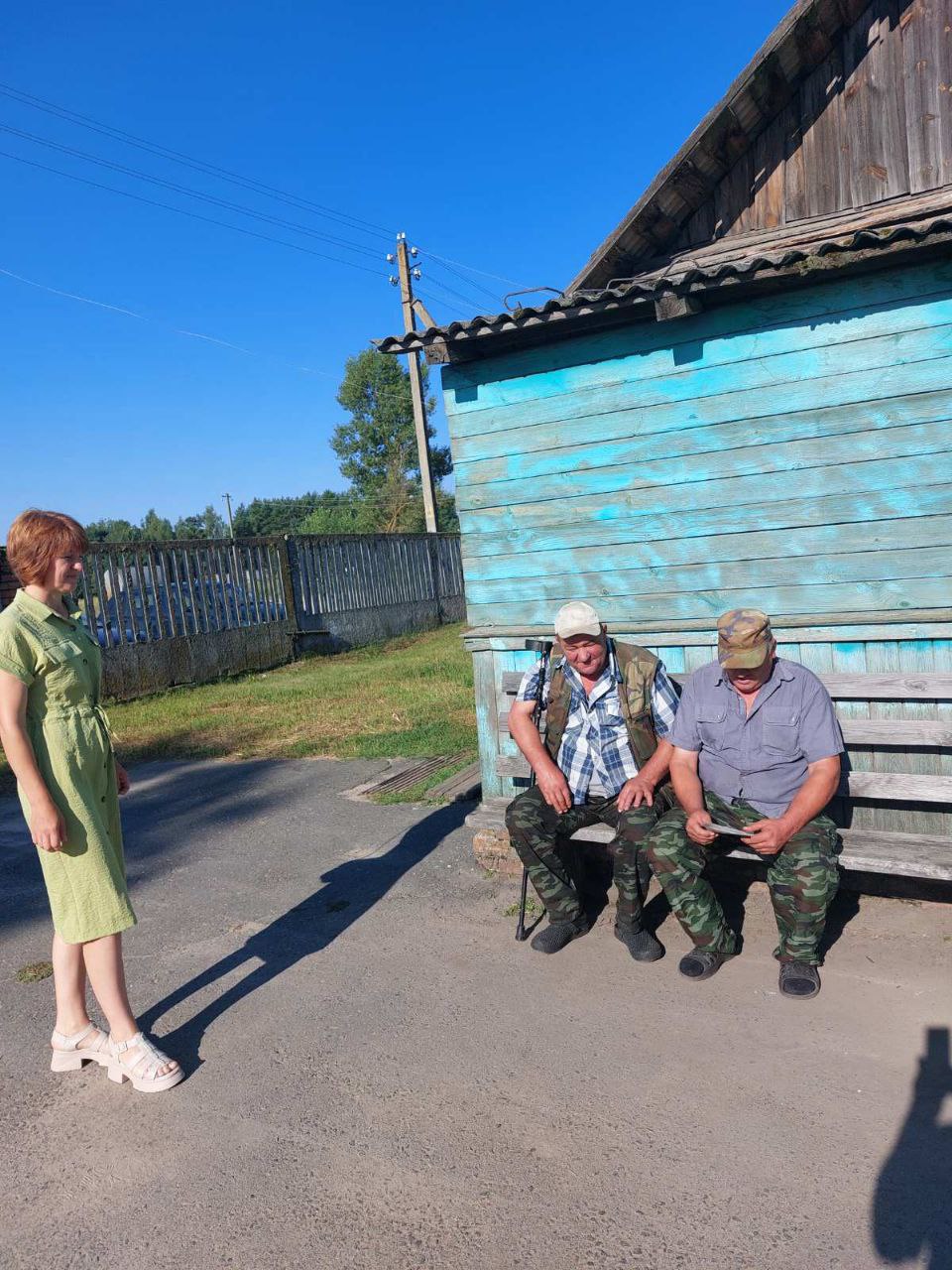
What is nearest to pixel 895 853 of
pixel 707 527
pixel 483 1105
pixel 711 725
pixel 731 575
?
pixel 711 725

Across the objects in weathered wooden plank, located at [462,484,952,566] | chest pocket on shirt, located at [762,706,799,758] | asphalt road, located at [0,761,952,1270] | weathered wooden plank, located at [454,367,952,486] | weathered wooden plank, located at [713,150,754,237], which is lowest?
asphalt road, located at [0,761,952,1270]

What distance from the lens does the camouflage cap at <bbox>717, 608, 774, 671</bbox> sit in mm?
3619

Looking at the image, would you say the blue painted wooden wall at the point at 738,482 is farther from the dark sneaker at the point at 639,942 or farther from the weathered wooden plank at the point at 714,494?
the dark sneaker at the point at 639,942

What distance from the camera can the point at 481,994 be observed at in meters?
3.73

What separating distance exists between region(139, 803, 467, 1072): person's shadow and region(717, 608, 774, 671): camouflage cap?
2.27m

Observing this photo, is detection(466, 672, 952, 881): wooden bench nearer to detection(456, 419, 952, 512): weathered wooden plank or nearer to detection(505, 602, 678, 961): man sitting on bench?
detection(505, 602, 678, 961): man sitting on bench

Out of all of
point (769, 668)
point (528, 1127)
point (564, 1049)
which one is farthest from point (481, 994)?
point (769, 668)

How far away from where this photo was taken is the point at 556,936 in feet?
13.4

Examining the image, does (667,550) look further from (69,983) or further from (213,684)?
(213,684)

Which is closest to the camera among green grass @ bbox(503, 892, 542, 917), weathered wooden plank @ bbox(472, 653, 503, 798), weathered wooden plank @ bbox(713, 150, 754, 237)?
green grass @ bbox(503, 892, 542, 917)

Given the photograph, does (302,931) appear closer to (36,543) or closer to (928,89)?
(36,543)

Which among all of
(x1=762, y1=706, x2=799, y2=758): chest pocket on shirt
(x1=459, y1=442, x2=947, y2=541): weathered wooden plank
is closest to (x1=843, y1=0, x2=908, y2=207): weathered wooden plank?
(x1=459, y1=442, x2=947, y2=541): weathered wooden plank

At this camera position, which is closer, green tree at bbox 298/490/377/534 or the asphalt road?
the asphalt road

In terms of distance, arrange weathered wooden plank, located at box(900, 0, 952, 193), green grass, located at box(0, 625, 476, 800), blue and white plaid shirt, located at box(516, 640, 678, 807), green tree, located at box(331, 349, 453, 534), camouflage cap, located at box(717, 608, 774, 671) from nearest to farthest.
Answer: camouflage cap, located at box(717, 608, 774, 671)
blue and white plaid shirt, located at box(516, 640, 678, 807)
weathered wooden plank, located at box(900, 0, 952, 193)
green grass, located at box(0, 625, 476, 800)
green tree, located at box(331, 349, 453, 534)
